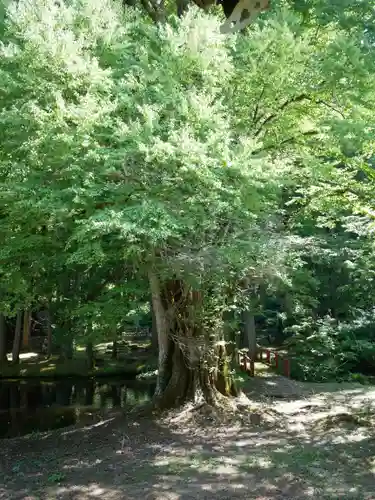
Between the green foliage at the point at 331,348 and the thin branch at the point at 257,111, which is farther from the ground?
the thin branch at the point at 257,111

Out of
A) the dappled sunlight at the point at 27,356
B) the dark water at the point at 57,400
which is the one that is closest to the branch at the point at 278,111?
the dark water at the point at 57,400

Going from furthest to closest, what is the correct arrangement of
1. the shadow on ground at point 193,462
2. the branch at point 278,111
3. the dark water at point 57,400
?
the dark water at point 57,400
the branch at point 278,111
the shadow on ground at point 193,462

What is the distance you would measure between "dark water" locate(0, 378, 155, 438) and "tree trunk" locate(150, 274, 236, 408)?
2660 millimetres

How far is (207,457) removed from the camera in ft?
26.3

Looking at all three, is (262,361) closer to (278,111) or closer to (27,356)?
(27,356)

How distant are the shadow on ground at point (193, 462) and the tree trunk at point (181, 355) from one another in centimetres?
67

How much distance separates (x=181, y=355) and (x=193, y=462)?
3321 mm

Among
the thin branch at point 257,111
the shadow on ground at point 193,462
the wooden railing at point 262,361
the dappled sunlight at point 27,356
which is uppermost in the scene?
the thin branch at point 257,111

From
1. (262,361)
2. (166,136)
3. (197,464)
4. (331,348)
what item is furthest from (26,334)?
(166,136)

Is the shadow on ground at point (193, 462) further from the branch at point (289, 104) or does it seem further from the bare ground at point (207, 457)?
the branch at point (289, 104)

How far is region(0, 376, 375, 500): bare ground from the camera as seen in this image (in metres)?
6.69

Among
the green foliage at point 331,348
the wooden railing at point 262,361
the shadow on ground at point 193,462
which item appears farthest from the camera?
the green foliage at point 331,348

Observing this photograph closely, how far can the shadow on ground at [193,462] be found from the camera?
664 centimetres

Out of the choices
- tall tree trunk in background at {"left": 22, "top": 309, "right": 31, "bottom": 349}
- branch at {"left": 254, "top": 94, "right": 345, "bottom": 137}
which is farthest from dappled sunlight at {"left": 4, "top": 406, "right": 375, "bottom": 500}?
tall tree trunk in background at {"left": 22, "top": 309, "right": 31, "bottom": 349}
